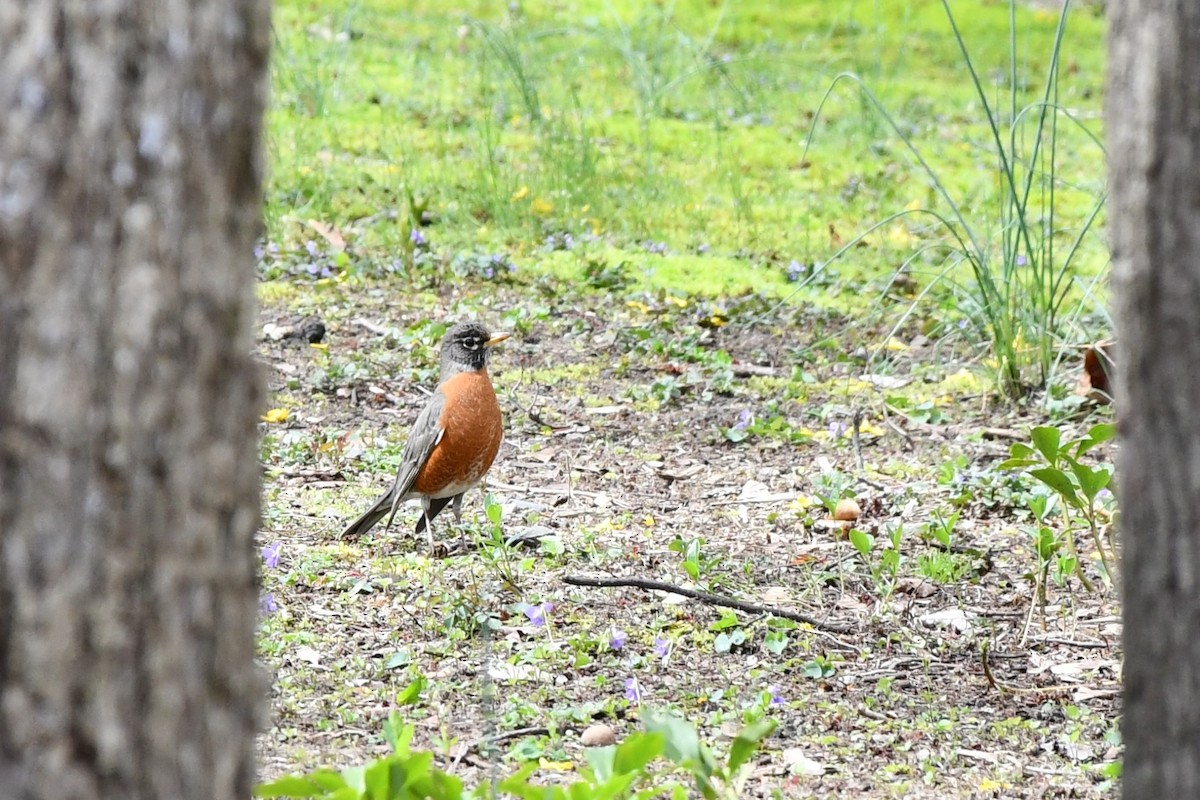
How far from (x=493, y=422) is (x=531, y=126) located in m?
4.04

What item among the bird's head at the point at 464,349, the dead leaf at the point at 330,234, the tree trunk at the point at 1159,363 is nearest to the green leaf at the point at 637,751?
the tree trunk at the point at 1159,363

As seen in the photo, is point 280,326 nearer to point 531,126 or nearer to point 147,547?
point 531,126

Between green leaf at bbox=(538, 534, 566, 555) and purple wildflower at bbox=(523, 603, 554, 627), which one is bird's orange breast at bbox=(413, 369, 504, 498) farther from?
purple wildflower at bbox=(523, 603, 554, 627)

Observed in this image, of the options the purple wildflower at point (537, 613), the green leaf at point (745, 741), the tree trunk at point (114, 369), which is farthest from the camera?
the purple wildflower at point (537, 613)

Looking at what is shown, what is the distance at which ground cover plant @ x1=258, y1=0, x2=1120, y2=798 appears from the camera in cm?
316

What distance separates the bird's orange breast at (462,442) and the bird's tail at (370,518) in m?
0.10

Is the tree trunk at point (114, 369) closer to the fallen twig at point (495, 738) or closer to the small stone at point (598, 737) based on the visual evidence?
the fallen twig at point (495, 738)

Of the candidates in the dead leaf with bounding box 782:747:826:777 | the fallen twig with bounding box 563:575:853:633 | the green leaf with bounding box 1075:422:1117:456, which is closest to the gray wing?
the fallen twig with bounding box 563:575:853:633

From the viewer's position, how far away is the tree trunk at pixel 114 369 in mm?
1516

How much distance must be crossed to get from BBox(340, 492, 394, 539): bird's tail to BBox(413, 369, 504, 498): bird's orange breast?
103mm

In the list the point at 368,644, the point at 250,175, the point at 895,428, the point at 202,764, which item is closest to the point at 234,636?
the point at 202,764

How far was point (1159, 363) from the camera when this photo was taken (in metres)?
1.75

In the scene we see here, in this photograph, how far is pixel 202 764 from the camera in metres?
1.65

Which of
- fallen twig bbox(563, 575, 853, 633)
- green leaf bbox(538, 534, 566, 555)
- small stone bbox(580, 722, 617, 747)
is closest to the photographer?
small stone bbox(580, 722, 617, 747)
